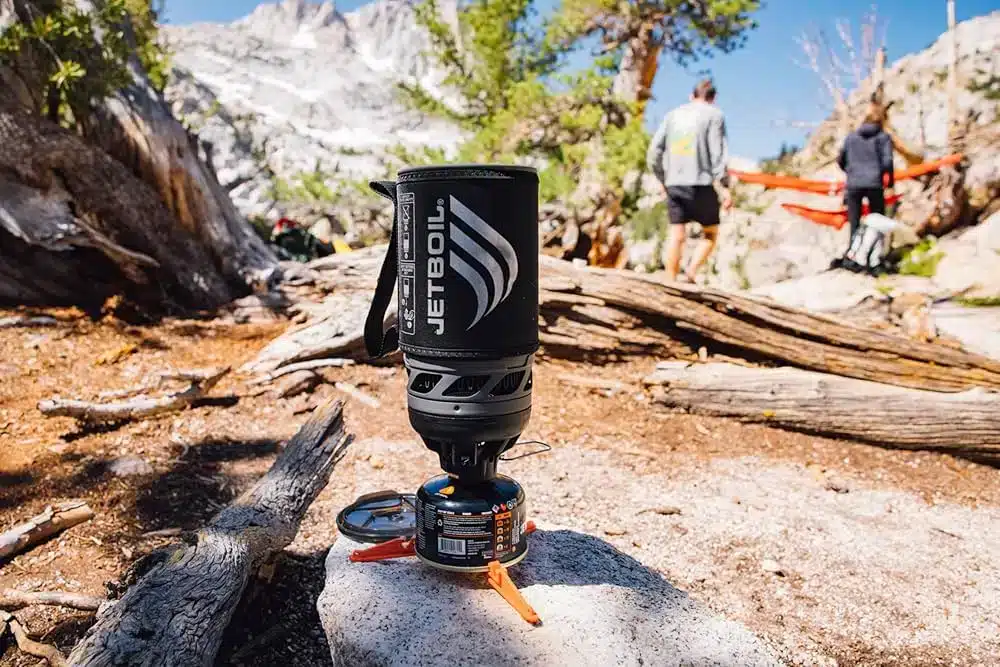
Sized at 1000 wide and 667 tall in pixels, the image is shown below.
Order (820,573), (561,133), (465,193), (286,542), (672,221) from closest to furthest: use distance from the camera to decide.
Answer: (465,193) → (286,542) → (820,573) → (672,221) → (561,133)

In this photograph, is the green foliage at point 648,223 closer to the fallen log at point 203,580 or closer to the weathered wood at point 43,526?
the fallen log at point 203,580

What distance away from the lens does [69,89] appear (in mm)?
6270

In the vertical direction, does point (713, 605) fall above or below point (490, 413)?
below

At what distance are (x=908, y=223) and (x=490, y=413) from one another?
41.6ft

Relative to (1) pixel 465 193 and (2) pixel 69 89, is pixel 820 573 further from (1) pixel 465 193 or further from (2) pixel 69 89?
(2) pixel 69 89

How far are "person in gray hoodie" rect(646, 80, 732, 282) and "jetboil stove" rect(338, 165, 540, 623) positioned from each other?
482cm

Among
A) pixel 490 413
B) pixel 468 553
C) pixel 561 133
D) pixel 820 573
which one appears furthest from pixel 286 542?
pixel 561 133

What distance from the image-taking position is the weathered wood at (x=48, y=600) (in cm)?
255

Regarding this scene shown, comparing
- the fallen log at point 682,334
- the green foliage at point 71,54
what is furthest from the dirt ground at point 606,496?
the green foliage at point 71,54

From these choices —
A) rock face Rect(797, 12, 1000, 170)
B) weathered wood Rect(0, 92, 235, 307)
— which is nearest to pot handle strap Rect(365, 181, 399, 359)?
weathered wood Rect(0, 92, 235, 307)

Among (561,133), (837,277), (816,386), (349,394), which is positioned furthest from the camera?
(561,133)

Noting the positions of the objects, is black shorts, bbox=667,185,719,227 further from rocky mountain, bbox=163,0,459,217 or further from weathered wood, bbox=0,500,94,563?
rocky mountain, bbox=163,0,459,217

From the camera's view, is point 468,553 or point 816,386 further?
point 816,386

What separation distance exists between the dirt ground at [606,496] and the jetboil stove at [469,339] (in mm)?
853
